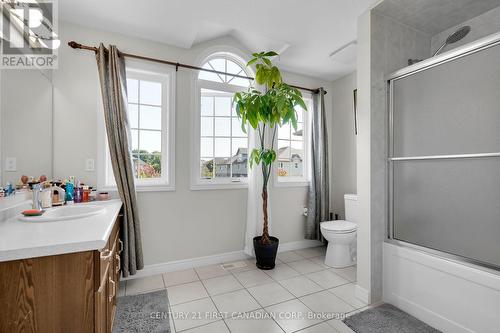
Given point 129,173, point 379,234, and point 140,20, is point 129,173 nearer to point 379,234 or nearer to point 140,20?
point 140,20

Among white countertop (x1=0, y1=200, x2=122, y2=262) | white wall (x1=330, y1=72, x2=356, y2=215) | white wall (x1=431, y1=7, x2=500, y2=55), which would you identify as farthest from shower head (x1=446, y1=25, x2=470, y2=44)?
white countertop (x1=0, y1=200, x2=122, y2=262)

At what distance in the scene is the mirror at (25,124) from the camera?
1510mm

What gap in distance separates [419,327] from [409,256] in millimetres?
461

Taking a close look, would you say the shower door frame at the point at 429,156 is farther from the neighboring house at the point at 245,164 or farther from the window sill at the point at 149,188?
the window sill at the point at 149,188

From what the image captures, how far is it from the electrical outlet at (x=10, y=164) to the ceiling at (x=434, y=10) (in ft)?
9.64

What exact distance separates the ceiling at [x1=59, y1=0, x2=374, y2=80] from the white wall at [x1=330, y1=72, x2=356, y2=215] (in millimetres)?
798

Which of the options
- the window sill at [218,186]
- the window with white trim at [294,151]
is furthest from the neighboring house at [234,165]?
the window with white trim at [294,151]

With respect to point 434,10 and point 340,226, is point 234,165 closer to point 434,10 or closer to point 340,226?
point 340,226

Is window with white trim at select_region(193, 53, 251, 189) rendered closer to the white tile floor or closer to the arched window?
the arched window

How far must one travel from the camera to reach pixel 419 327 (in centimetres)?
161

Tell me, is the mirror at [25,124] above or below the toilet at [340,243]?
above

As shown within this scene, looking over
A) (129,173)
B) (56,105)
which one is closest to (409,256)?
(129,173)
